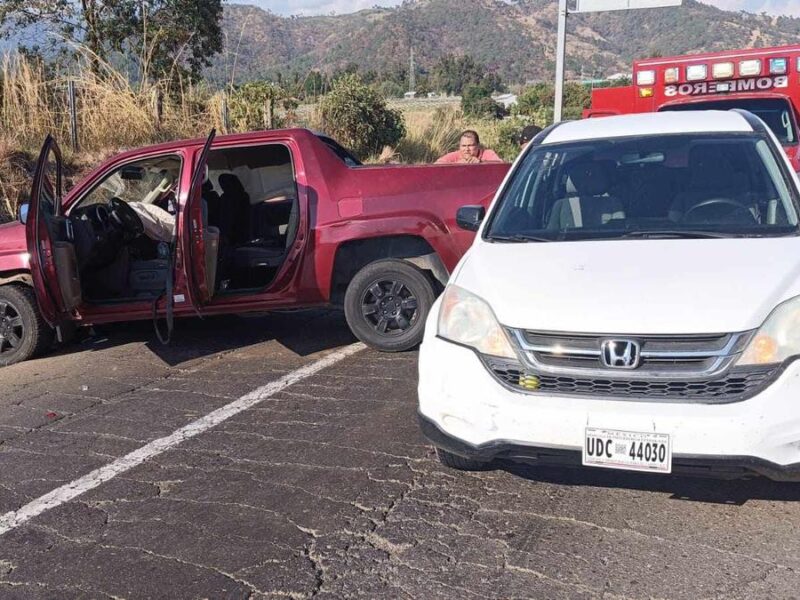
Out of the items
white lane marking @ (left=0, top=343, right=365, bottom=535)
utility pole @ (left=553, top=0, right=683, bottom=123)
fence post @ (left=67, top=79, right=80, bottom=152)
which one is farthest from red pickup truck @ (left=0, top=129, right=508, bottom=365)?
utility pole @ (left=553, top=0, right=683, bottom=123)

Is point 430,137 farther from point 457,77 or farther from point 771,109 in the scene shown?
point 457,77

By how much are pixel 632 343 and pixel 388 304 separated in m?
3.43

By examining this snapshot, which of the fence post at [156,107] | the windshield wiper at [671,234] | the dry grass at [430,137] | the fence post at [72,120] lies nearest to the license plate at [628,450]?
the windshield wiper at [671,234]

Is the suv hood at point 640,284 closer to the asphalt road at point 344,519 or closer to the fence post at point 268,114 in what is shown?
the asphalt road at point 344,519

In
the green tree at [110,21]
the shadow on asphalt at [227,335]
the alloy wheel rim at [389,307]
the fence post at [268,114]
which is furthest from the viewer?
the green tree at [110,21]

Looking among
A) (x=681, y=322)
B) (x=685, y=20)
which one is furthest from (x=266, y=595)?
(x=685, y=20)

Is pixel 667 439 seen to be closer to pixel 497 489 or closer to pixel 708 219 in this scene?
pixel 497 489

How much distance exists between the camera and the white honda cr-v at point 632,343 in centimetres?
321

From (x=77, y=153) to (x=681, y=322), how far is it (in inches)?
451

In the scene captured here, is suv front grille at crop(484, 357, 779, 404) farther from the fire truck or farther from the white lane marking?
the fire truck

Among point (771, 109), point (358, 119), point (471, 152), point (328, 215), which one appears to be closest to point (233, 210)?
point (328, 215)

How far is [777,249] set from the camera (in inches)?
151

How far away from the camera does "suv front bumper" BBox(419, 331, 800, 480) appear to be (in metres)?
3.17

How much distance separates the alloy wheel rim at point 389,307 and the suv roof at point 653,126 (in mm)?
1863
